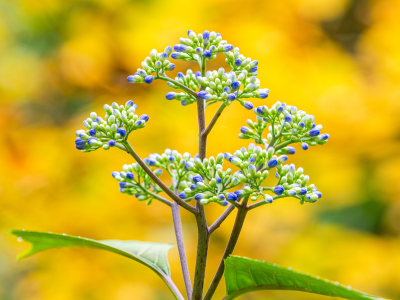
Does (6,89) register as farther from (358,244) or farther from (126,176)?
(126,176)

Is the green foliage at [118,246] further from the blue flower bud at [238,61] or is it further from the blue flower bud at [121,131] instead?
the blue flower bud at [238,61]

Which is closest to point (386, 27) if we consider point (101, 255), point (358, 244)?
point (358, 244)

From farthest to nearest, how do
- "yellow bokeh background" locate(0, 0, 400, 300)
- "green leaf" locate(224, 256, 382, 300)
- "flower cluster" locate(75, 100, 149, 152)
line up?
"yellow bokeh background" locate(0, 0, 400, 300), "flower cluster" locate(75, 100, 149, 152), "green leaf" locate(224, 256, 382, 300)

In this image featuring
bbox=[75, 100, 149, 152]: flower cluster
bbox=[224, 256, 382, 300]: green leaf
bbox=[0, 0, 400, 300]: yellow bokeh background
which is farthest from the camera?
bbox=[0, 0, 400, 300]: yellow bokeh background

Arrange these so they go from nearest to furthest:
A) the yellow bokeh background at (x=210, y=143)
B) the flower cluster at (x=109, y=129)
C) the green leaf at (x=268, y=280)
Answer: the green leaf at (x=268, y=280) → the flower cluster at (x=109, y=129) → the yellow bokeh background at (x=210, y=143)

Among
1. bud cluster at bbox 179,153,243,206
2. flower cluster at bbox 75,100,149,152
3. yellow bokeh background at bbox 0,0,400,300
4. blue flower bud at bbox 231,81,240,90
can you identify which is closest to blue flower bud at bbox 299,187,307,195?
bud cluster at bbox 179,153,243,206

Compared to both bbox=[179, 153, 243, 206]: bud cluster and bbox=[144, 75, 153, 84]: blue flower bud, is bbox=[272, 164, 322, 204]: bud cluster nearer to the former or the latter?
bbox=[179, 153, 243, 206]: bud cluster

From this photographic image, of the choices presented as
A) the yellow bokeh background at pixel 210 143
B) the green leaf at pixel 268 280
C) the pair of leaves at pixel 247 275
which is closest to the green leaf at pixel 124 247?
the pair of leaves at pixel 247 275

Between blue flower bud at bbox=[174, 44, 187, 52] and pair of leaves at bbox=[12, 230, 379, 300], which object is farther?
blue flower bud at bbox=[174, 44, 187, 52]
